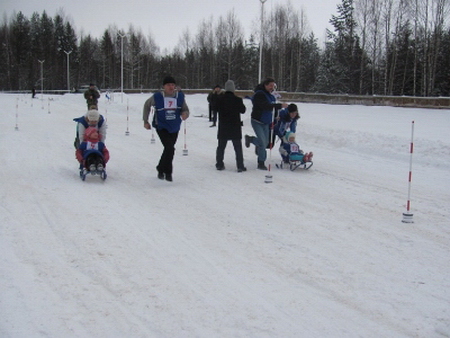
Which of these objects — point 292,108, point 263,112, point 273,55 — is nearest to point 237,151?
point 263,112

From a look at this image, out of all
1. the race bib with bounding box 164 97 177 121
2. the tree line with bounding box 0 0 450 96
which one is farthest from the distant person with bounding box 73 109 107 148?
the tree line with bounding box 0 0 450 96

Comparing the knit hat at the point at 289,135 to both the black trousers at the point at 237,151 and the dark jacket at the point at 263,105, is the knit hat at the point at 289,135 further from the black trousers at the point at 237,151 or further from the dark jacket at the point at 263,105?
the black trousers at the point at 237,151

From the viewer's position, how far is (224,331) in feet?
13.3

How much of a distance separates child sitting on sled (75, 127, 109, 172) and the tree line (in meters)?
42.9

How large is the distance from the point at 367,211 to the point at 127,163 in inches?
259

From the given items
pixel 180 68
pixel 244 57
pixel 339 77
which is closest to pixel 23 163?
pixel 339 77

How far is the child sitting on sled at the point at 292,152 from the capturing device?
11758 mm

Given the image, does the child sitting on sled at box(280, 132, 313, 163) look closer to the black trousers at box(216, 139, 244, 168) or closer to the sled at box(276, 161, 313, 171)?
the sled at box(276, 161, 313, 171)

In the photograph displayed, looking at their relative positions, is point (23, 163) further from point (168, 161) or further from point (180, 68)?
point (180, 68)

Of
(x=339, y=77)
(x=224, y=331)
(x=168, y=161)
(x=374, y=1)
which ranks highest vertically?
(x=374, y=1)

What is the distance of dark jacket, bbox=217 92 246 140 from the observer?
37.9 ft

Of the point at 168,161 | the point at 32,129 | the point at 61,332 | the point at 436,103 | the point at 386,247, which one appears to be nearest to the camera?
the point at 61,332

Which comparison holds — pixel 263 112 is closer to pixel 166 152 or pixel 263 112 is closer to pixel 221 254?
pixel 166 152

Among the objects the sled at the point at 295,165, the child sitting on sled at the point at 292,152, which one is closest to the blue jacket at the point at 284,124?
the child sitting on sled at the point at 292,152
